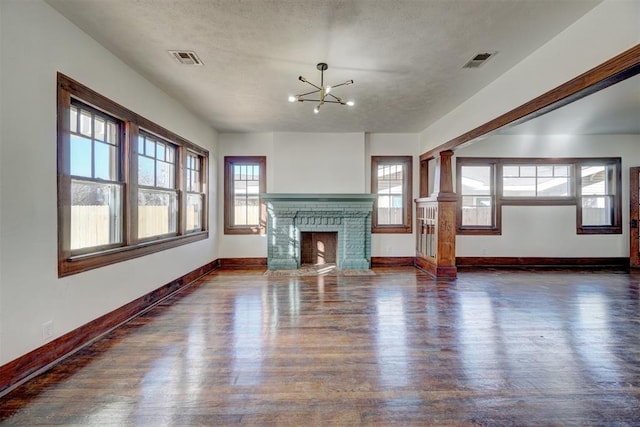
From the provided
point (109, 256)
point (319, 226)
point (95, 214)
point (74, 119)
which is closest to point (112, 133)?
point (74, 119)

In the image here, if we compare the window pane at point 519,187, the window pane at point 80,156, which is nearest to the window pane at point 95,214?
the window pane at point 80,156

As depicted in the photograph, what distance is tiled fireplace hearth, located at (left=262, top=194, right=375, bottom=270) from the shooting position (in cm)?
603

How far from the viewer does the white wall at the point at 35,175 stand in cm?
200

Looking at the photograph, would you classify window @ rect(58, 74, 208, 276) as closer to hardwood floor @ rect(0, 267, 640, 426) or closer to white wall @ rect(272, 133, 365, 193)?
hardwood floor @ rect(0, 267, 640, 426)

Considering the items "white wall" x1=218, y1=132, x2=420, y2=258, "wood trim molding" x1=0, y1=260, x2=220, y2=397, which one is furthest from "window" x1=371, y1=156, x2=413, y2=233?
"wood trim molding" x1=0, y1=260, x2=220, y2=397

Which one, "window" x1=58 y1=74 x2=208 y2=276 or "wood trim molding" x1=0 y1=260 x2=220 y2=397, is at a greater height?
"window" x1=58 y1=74 x2=208 y2=276

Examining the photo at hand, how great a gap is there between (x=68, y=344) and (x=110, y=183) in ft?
5.25

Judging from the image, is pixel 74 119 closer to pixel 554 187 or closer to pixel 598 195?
pixel 554 187

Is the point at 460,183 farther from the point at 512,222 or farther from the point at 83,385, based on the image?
the point at 83,385

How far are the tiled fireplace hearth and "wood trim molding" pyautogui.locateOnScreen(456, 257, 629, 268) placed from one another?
2.30m

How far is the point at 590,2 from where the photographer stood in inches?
89.8

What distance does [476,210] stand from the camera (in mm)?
6426

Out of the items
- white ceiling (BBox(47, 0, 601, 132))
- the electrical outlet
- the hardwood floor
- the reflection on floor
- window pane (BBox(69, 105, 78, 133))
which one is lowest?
the hardwood floor

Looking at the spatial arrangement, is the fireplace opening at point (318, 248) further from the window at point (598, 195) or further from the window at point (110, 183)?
the window at point (598, 195)
